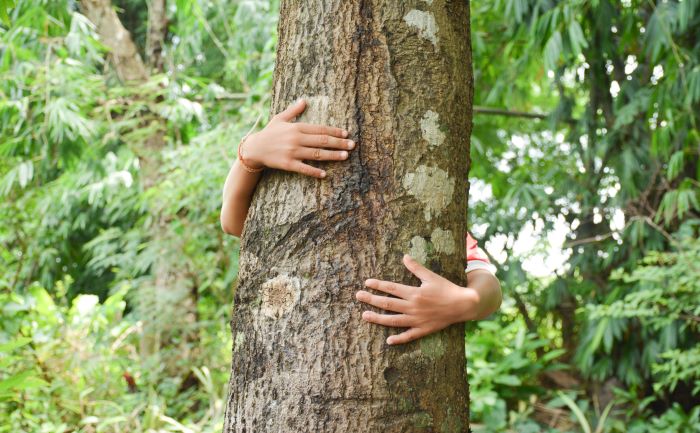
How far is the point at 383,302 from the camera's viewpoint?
1.36 m

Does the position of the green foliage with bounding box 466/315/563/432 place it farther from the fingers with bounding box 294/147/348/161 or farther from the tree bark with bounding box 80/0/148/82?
the fingers with bounding box 294/147/348/161

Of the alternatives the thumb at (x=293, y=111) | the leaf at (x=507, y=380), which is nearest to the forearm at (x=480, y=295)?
the thumb at (x=293, y=111)

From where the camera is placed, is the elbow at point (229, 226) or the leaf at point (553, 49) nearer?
the elbow at point (229, 226)

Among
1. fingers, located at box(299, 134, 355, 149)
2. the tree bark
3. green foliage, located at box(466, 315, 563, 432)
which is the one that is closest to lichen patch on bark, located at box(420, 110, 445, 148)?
fingers, located at box(299, 134, 355, 149)

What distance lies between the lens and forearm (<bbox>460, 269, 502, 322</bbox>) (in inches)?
57.2

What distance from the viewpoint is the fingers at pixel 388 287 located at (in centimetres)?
136

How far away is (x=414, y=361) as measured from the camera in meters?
1.38

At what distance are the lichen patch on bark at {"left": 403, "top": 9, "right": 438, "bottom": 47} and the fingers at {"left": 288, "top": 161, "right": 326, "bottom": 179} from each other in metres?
0.38

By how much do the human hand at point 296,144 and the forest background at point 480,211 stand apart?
7.88ft

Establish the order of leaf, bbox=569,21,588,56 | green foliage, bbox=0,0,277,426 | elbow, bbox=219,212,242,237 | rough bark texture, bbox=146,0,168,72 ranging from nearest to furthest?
elbow, bbox=219,212,242,237
leaf, bbox=569,21,588,56
green foliage, bbox=0,0,277,426
rough bark texture, bbox=146,0,168,72

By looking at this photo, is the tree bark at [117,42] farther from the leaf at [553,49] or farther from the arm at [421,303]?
the arm at [421,303]

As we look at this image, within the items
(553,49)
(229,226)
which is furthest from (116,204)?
(229,226)

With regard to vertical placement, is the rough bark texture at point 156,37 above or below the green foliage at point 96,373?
above

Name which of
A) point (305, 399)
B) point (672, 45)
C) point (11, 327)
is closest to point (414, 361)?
point (305, 399)
